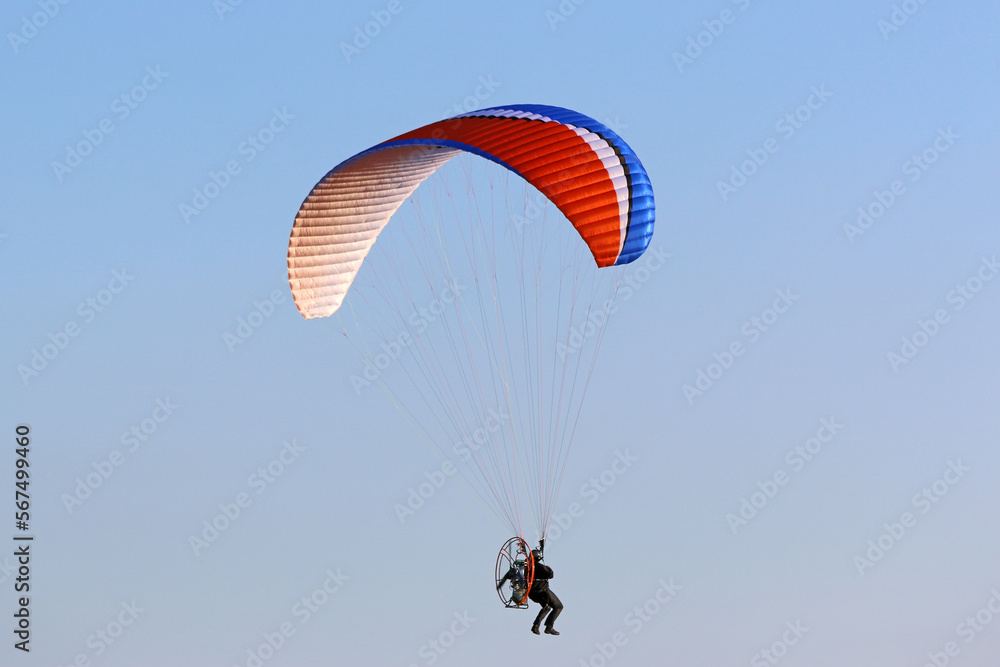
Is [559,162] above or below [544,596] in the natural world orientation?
above

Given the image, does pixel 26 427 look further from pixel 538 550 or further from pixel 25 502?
pixel 538 550

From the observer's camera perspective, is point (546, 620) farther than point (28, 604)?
No

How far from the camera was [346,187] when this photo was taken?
25.4 m

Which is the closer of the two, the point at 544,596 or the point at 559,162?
the point at 559,162

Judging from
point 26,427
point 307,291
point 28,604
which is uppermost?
point 307,291

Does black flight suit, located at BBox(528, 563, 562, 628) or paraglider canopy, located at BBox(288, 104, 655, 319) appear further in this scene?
black flight suit, located at BBox(528, 563, 562, 628)

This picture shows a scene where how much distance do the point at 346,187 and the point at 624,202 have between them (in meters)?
4.09

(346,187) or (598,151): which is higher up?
(598,151)

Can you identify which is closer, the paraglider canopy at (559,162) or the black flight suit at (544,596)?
the paraglider canopy at (559,162)

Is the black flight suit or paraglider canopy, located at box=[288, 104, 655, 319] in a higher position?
paraglider canopy, located at box=[288, 104, 655, 319]

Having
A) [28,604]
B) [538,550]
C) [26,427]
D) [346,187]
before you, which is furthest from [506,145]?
[28,604]

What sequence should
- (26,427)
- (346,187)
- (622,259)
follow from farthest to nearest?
(26,427)
(346,187)
(622,259)

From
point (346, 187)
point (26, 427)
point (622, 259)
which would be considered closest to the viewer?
point (622, 259)

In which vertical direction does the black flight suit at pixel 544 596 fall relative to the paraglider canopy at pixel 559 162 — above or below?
below
